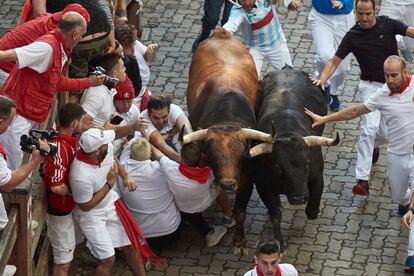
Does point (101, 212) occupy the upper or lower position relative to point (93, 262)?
upper

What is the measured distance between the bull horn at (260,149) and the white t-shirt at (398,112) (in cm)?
143

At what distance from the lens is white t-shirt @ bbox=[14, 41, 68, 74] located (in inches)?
486

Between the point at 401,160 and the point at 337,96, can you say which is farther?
the point at 337,96

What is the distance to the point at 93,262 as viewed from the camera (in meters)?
14.1

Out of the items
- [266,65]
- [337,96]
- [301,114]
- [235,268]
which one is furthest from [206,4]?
[235,268]

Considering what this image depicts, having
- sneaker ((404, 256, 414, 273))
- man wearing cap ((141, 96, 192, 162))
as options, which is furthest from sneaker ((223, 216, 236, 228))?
sneaker ((404, 256, 414, 273))

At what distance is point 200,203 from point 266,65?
4.83m

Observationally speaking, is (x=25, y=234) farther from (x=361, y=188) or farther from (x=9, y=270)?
(x=361, y=188)

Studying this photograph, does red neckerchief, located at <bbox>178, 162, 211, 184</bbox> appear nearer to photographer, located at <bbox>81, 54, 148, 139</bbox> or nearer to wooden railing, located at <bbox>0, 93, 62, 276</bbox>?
photographer, located at <bbox>81, 54, 148, 139</bbox>

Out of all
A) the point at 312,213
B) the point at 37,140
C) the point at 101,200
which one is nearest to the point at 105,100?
the point at 101,200

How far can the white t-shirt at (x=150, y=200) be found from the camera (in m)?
14.1

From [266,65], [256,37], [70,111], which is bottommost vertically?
[266,65]

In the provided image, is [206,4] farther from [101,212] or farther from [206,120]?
[101,212]

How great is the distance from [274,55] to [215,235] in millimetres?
3221
